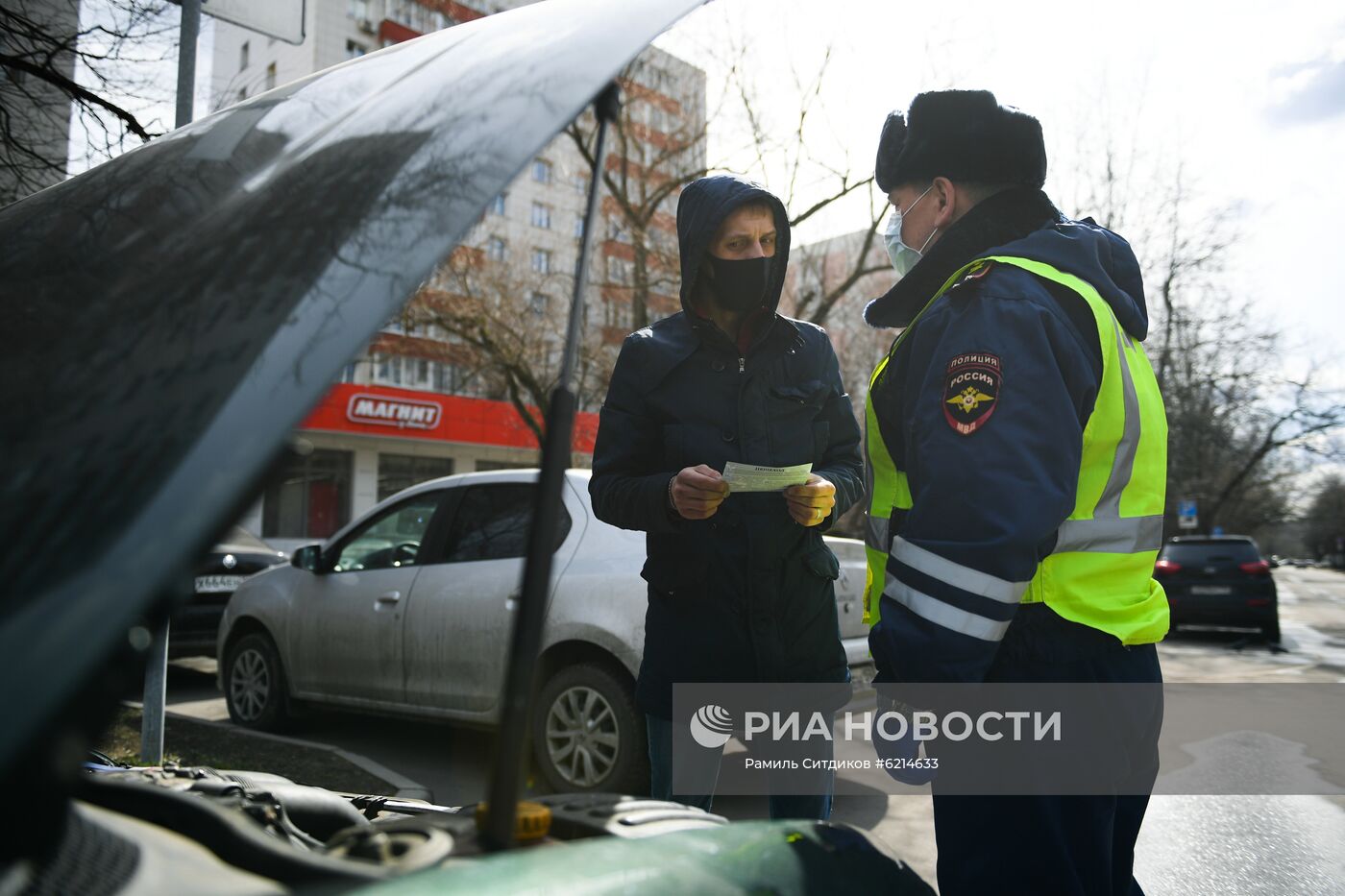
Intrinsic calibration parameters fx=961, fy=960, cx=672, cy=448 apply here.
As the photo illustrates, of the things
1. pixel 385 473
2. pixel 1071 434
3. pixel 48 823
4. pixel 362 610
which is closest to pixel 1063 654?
pixel 1071 434

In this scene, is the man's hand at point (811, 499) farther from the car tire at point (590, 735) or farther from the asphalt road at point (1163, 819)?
the car tire at point (590, 735)

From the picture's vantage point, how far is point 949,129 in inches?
68.6

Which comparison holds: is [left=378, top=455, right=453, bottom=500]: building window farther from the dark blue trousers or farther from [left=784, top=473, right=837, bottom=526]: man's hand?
the dark blue trousers

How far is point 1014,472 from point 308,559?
512 centimetres

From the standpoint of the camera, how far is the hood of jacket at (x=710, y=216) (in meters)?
2.28

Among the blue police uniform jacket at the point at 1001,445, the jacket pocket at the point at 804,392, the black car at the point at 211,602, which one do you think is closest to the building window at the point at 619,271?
the black car at the point at 211,602

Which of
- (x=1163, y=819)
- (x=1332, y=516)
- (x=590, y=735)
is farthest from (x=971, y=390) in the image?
(x=1332, y=516)

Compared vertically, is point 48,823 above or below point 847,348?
below

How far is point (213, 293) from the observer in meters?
0.86

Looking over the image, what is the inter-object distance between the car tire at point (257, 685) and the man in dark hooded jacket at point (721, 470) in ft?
14.2

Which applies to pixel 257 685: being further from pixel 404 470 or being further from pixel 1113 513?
pixel 404 470

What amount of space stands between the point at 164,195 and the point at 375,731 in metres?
5.50

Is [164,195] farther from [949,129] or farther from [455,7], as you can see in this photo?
[455,7]

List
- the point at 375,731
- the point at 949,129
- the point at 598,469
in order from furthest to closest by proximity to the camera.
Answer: the point at 375,731, the point at 598,469, the point at 949,129
